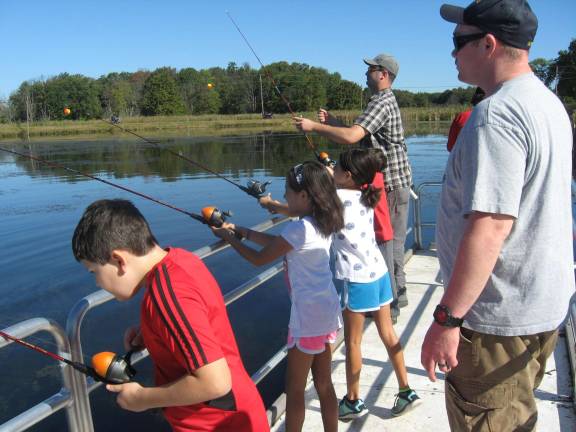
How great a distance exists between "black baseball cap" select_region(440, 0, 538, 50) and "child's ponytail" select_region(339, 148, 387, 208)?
1374 millimetres

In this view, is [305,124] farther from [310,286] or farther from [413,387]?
[413,387]

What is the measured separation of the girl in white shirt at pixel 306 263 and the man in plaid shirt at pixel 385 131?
1.22 meters

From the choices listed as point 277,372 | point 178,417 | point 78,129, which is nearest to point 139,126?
point 78,129

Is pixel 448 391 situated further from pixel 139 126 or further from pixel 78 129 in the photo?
pixel 78 129

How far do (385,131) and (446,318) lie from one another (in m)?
2.59

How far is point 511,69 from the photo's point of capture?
1633 mm

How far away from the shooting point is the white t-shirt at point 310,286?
7.86ft

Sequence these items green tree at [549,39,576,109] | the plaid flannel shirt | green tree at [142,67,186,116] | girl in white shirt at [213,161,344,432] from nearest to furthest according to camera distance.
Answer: girl in white shirt at [213,161,344,432] → the plaid flannel shirt → green tree at [142,67,186,116] → green tree at [549,39,576,109]

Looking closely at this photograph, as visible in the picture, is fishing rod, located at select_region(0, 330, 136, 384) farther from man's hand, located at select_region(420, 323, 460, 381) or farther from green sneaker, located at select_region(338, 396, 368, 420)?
green sneaker, located at select_region(338, 396, 368, 420)

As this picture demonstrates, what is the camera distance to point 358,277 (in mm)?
2842

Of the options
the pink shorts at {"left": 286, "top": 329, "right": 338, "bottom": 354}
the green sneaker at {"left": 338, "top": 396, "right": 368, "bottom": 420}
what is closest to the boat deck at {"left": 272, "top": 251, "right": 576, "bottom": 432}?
the green sneaker at {"left": 338, "top": 396, "right": 368, "bottom": 420}

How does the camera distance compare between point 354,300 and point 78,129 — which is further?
point 78,129

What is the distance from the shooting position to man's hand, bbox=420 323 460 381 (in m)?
1.59

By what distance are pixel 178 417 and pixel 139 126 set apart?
5680 cm
